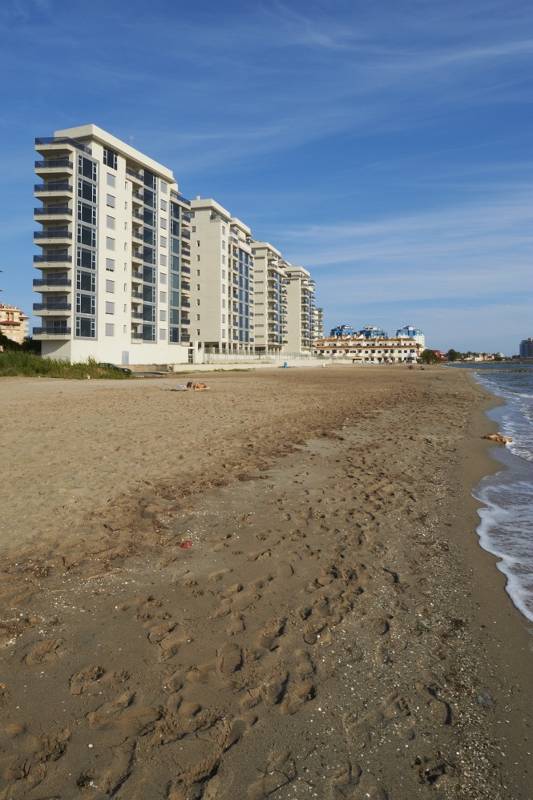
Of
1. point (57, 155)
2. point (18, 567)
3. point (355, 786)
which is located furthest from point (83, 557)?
point (57, 155)

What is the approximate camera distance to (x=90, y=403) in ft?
67.2

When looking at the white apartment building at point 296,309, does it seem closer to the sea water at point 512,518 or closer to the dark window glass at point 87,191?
the dark window glass at point 87,191

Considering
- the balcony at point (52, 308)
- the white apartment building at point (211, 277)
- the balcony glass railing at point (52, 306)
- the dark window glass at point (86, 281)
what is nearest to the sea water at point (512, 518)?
the balcony at point (52, 308)

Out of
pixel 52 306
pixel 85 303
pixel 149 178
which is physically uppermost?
pixel 149 178

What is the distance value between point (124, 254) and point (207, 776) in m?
71.2

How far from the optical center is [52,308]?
5912 cm

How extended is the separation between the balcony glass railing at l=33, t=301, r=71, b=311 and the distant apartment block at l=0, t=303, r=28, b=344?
46.1 meters

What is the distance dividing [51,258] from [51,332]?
891 centimetres

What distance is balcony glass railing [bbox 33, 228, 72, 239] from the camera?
193 feet

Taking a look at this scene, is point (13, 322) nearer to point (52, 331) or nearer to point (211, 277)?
point (211, 277)

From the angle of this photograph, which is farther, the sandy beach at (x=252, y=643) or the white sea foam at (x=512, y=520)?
the white sea foam at (x=512, y=520)

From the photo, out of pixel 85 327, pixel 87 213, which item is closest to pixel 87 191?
pixel 87 213

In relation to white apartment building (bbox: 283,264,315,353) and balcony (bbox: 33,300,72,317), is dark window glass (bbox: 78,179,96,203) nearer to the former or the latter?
balcony (bbox: 33,300,72,317)

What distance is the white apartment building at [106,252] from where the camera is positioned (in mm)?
58844
